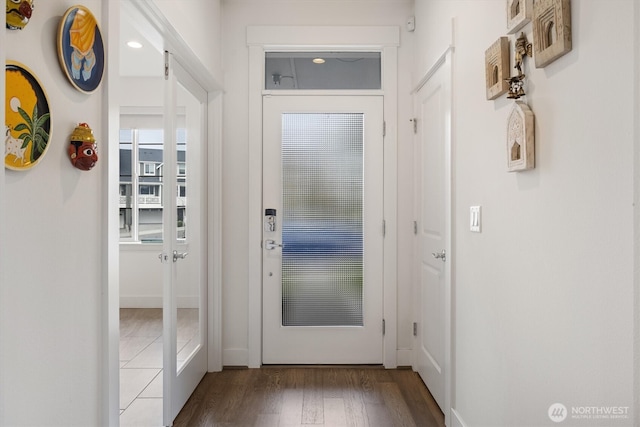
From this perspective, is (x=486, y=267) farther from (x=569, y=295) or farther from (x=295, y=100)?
(x=295, y=100)

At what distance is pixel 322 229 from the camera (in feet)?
9.92

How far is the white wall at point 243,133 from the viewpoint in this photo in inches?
117

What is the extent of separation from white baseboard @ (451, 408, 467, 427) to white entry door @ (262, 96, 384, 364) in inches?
35.6

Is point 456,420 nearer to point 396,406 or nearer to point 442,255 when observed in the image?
point 396,406

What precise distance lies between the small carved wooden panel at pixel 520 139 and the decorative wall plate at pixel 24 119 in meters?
1.48

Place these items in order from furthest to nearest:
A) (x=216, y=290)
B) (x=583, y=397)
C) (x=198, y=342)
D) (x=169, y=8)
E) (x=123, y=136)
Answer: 1. (x=123, y=136)
2. (x=216, y=290)
3. (x=198, y=342)
4. (x=169, y=8)
5. (x=583, y=397)

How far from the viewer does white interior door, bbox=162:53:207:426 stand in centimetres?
217

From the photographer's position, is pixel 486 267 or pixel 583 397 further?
pixel 486 267

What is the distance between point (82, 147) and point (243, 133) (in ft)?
6.08

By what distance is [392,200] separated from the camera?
2.99 m

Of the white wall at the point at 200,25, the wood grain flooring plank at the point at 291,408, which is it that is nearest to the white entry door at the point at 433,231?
the wood grain flooring plank at the point at 291,408

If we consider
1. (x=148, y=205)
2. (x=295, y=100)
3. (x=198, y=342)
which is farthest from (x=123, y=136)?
(x=198, y=342)

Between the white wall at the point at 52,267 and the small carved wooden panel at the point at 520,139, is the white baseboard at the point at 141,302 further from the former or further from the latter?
the small carved wooden panel at the point at 520,139

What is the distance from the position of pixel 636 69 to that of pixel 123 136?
5056 millimetres
